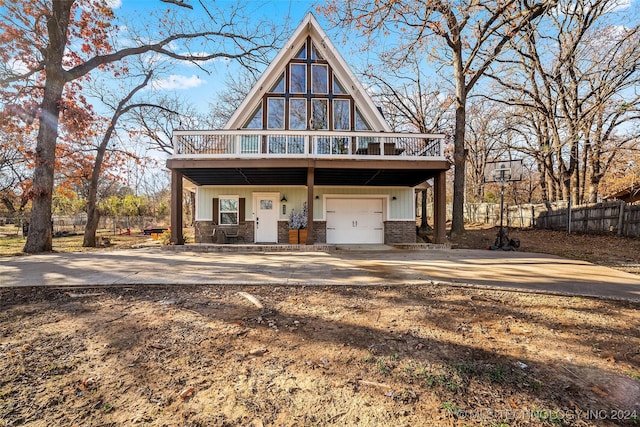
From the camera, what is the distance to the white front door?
11.6 meters

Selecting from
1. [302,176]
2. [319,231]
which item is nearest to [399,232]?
[319,231]

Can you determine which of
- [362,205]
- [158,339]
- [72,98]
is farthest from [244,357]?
[72,98]

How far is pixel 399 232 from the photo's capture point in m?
11.6

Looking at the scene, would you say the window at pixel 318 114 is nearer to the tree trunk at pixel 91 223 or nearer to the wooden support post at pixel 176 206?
the wooden support post at pixel 176 206

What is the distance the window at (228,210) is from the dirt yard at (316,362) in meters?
7.80

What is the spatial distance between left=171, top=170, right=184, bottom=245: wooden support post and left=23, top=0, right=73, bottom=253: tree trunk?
3603mm

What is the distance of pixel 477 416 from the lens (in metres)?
1.79

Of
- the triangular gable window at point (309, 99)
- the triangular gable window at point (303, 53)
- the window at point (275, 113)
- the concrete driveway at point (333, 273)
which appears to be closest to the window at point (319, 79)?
the triangular gable window at point (309, 99)

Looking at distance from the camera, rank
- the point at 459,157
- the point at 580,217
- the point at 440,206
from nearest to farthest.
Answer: the point at 440,206
the point at 459,157
the point at 580,217

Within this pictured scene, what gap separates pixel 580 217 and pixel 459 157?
235 inches

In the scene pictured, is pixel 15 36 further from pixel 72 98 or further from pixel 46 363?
pixel 46 363

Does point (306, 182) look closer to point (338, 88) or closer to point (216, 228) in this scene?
point (216, 228)

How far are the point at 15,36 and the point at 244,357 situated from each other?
43.6 ft

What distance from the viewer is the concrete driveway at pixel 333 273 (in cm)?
460
